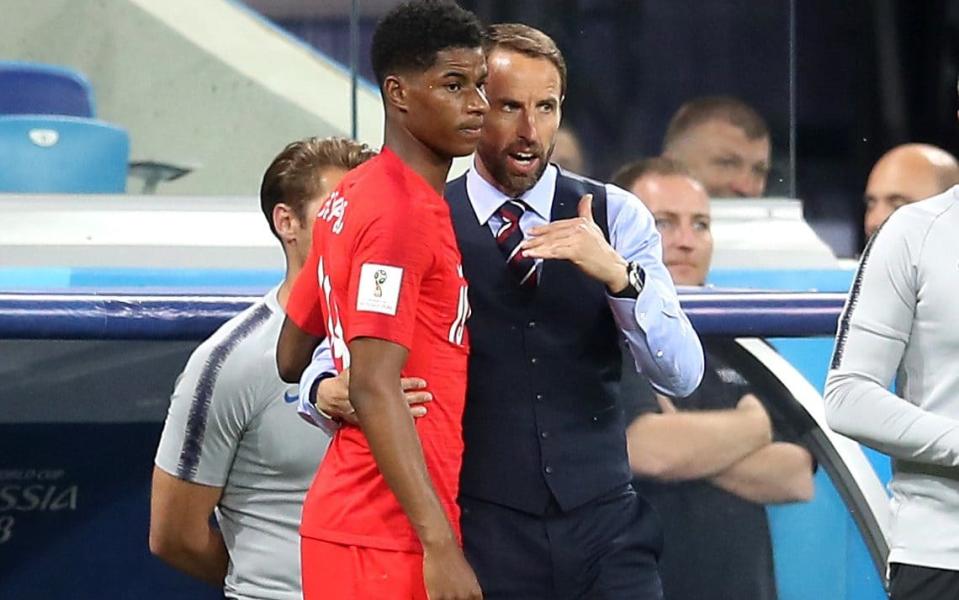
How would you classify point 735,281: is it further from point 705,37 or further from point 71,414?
point 71,414

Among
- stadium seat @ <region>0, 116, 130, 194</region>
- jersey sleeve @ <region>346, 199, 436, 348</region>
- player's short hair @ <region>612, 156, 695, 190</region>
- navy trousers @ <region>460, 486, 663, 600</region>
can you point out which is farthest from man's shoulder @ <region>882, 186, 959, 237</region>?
stadium seat @ <region>0, 116, 130, 194</region>

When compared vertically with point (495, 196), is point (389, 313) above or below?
below

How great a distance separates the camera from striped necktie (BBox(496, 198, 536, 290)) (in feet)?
7.13

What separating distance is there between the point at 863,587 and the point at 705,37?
2.49 m

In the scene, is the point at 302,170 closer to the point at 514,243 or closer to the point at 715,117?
the point at 514,243

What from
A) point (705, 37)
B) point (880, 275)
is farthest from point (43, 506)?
point (705, 37)

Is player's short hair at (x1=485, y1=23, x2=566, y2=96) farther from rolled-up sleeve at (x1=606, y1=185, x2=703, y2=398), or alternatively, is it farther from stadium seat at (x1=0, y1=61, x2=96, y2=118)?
stadium seat at (x1=0, y1=61, x2=96, y2=118)

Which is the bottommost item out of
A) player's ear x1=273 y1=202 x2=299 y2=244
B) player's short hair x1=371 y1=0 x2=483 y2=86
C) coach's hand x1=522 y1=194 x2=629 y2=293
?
player's ear x1=273 y1=202 x2=299 y2=244

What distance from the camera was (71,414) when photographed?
9.17 feet

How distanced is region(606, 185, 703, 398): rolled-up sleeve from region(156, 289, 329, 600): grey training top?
Answer: 1.80 feet

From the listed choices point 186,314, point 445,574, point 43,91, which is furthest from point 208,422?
point 43,91

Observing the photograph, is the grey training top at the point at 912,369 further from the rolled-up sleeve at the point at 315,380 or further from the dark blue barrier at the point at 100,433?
the rolled-up sleeve at the point at 315,380

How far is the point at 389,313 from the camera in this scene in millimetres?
1911

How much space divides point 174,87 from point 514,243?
256 centimetres
